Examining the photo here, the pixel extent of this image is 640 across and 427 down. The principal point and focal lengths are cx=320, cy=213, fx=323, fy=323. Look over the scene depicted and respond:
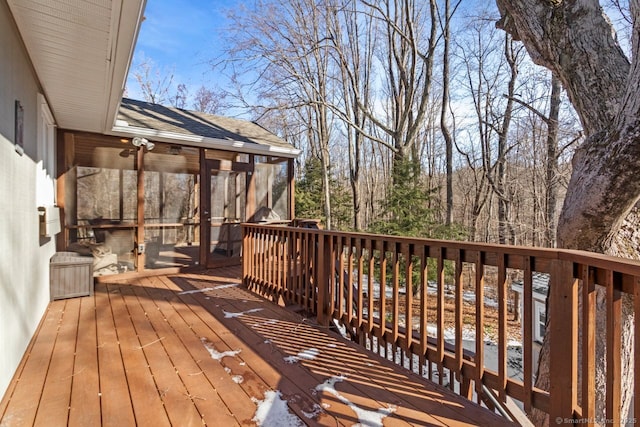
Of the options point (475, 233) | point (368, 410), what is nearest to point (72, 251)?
point (368, 410)

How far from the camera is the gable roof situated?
554 centimetres

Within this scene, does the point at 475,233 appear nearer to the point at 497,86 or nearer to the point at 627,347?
the point at 497,86

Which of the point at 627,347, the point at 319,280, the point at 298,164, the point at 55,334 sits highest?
the point at 298,164

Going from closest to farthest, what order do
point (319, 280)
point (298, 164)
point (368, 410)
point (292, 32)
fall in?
point (368, 410) → point (319, 280) → point (292, 32) → point (298, 164)

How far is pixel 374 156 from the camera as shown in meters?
16.7

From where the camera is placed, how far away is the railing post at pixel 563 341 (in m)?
1.60

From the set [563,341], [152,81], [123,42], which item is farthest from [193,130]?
[152,81]

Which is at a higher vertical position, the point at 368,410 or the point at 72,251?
the point at 72,251

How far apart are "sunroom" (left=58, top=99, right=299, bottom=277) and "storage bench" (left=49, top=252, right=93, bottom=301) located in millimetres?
965

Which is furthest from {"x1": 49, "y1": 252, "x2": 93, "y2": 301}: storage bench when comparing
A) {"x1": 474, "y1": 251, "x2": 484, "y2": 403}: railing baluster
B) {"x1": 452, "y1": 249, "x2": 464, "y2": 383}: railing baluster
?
{"x1": 474, "y1": 251, "x2": 484, "y2": 403}: railing baluster

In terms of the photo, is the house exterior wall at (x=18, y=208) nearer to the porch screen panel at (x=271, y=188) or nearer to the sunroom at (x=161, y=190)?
the sunroom at (x=161, y=190)

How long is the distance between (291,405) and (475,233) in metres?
13.1

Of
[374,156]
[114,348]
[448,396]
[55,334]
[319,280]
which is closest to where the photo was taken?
[448,396]

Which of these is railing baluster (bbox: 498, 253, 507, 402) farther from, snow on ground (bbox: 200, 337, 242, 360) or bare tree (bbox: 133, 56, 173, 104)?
bare tree (bbox: 133, 56, 173, 104)
